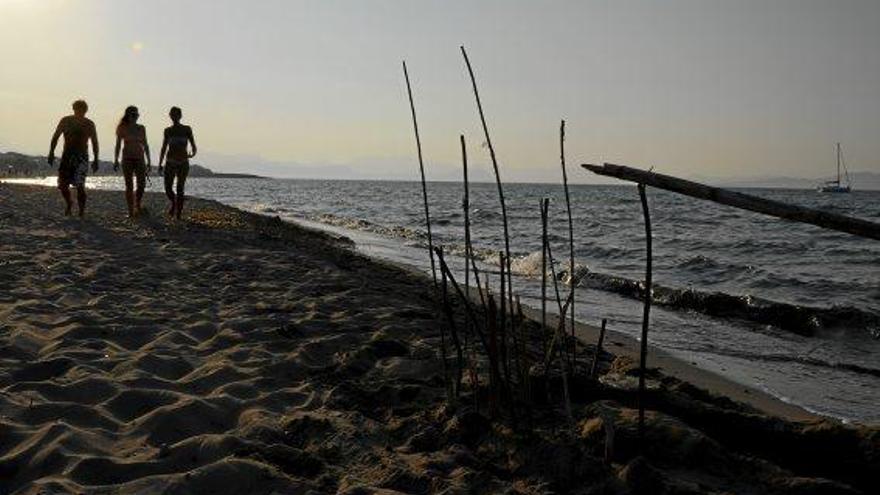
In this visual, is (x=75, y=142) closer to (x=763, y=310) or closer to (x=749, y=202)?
(x=763, y=310)

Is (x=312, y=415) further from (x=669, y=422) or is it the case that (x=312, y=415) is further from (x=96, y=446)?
A: (x=669, y=422)

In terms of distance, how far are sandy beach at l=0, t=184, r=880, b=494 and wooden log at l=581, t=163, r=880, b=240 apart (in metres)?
1.10

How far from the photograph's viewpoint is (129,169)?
11703 millimetres

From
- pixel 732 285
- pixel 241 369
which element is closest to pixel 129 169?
pixel 241 369

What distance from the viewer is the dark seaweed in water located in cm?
911

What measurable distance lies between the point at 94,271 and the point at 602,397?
18.3 feet

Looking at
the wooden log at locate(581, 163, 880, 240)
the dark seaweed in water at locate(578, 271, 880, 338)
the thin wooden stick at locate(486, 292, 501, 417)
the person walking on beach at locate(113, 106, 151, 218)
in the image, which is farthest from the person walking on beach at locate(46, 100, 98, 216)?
the wooden log at locate(581, 163, 880, 240)

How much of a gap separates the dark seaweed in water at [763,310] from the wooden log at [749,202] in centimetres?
752

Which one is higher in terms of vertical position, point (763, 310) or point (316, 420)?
point (316, 420)

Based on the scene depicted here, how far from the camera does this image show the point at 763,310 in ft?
31.9

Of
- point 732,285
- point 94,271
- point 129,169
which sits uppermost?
point 129,169

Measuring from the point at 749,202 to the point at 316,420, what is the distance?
2.27 m

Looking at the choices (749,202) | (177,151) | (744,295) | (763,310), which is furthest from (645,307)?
(177,151)

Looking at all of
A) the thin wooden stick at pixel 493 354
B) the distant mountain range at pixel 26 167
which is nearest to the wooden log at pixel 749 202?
the thin wooden stick at pixel 493 354
